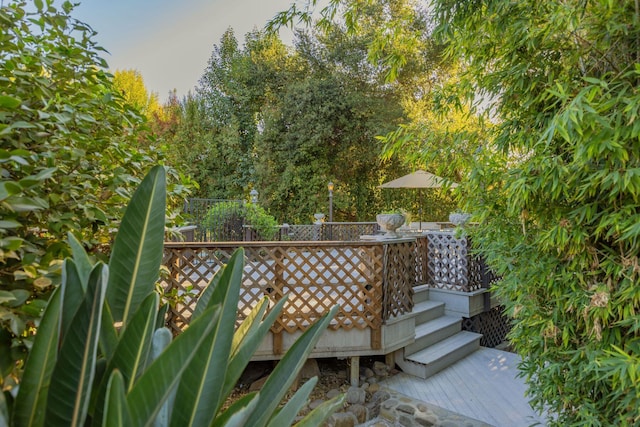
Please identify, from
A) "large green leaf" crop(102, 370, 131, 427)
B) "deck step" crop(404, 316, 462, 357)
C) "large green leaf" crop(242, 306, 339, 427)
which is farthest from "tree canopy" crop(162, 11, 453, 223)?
"large green leaf" crop(102, 370, 131, 427)

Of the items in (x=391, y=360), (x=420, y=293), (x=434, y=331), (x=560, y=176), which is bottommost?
(x=391, y=360)

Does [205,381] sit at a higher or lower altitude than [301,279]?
higher

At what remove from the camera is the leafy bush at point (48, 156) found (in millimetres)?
1072

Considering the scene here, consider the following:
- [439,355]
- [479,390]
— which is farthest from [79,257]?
[439,355]

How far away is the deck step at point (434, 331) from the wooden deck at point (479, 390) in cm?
37

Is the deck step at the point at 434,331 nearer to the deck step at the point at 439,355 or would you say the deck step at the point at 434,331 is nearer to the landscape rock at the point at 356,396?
the deck step at the point at 439,355

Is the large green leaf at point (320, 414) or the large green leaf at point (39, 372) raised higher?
the large green leaf at point (39, 372)

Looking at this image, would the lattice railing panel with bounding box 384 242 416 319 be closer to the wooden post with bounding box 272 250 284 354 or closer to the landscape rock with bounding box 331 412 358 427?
the landscape rock with bounding box 331 412 358 427

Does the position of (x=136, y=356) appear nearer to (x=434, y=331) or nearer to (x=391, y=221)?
(x=434, y=331)

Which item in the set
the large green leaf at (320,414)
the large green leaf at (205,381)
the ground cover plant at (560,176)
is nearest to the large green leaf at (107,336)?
the large green leaf at (205,381)

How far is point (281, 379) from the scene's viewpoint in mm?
938

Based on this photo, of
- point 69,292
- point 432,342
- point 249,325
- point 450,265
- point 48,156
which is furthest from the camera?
point 450,265

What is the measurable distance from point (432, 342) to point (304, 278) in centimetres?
212

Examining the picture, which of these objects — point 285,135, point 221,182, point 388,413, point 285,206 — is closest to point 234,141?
point 221,182
